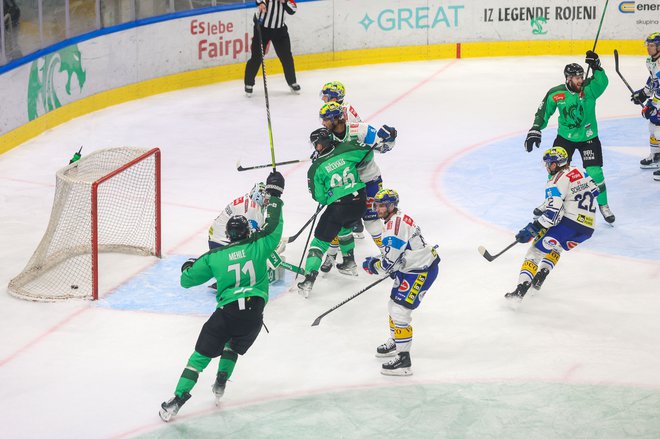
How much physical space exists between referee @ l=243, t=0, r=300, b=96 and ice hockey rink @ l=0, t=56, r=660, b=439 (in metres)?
1.80

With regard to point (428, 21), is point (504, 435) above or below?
below

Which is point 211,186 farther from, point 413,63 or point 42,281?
point 413,63

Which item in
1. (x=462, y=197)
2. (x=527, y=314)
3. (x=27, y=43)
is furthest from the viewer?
(x=27, y=43)

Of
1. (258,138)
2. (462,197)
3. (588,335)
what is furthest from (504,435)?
(258,138)

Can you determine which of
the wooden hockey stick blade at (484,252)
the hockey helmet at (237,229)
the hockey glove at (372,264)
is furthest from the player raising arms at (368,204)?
the hockey helmet at (237,229)

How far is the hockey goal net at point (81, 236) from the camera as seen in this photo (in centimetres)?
842

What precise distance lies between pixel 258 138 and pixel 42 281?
186 inches

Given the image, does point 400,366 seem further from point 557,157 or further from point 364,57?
point 364,57

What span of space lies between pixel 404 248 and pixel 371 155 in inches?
82.1

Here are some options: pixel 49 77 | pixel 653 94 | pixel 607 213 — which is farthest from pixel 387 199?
pixel 49 77

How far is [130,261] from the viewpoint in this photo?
361 inches

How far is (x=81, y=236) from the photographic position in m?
8.63

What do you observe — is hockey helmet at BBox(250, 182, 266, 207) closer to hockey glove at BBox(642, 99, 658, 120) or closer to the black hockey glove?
the black hockey glove

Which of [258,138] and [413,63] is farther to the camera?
[413,63]
